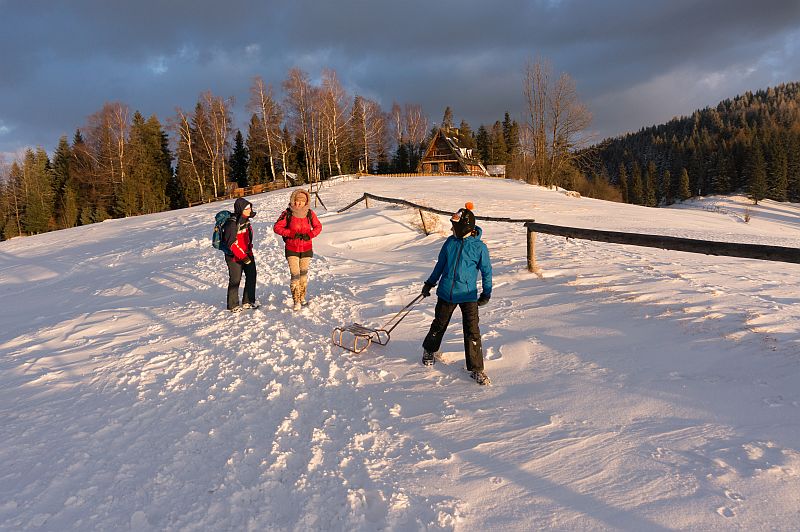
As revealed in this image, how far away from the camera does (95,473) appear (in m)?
2.91

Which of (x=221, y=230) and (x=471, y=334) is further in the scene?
(x=221, y=230)

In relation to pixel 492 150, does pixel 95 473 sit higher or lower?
lower

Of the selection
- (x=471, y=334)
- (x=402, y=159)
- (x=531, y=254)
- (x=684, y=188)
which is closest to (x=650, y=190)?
(x=684, y=188)

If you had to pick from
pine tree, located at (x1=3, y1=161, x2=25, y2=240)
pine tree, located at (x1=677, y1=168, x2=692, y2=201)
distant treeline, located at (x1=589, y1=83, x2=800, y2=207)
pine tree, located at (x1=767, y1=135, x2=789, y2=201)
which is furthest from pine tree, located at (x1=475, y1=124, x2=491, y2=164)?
pine tree, located at (x1=3, y1=161, x2=25, y2=240)

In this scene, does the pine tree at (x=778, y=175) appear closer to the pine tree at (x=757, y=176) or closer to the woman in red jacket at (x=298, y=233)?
the pine tree at (x=757, y=176)

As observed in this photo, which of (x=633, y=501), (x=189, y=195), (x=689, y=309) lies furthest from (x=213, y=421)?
(x=189, y=195)

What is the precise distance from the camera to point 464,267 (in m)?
4.10

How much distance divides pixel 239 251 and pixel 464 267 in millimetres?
4264

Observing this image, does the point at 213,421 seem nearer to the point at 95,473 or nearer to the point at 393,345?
the point at 95,473

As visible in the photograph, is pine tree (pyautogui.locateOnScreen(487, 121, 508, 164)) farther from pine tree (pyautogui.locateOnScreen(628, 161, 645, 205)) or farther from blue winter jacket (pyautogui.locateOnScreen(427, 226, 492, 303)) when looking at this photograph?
blue winter jacket (pyautogui.locateOnScreen(427, 226, 492, 303))

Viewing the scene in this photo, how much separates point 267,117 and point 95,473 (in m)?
43.5

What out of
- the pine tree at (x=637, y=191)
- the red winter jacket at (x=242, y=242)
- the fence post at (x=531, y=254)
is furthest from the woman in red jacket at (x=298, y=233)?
the pine tree at (x=637, y=191)

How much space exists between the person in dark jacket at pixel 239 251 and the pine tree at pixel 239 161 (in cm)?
5558

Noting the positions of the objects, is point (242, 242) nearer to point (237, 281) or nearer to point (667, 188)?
point (237, 281)
